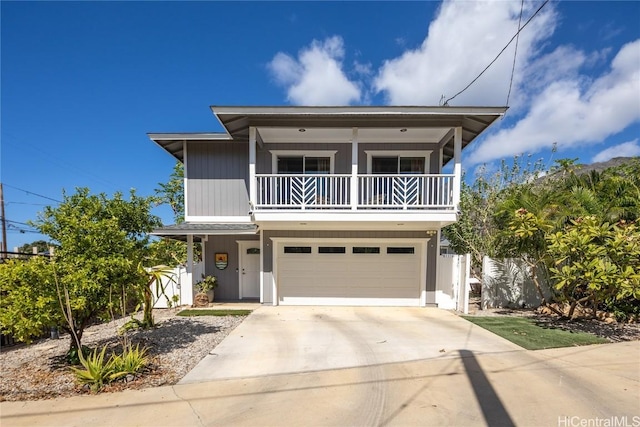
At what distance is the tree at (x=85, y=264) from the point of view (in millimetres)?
3926

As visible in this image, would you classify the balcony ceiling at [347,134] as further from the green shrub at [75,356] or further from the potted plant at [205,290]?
the green shrub at [75,356]

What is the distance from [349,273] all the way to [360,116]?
4897mm

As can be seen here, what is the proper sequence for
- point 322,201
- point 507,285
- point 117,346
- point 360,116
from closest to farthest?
1. point 117,346
2. point 360,116
3. point 322,201
4. point 507,285

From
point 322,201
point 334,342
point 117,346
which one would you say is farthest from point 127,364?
point 322,201

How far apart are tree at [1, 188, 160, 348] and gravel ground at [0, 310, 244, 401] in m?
0.70

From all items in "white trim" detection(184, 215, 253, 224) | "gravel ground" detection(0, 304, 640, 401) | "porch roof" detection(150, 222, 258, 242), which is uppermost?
"white trim" detection(184, 215, 253, 224)

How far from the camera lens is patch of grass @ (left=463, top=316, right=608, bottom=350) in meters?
5.57

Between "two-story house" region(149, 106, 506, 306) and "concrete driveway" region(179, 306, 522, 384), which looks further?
"two-story house" region(149, 106, 506, 306)

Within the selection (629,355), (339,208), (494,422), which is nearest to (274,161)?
(339,208)

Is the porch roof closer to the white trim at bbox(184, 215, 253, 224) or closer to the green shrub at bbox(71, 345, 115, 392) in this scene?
the white trim at bbox(184, 215, 253, 224)

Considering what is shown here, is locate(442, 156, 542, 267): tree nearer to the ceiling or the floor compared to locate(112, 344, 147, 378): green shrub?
nearer to the ceiling

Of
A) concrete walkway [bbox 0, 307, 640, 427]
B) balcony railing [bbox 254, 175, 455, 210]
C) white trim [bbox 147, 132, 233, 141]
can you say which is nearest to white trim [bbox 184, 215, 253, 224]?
balcony railing [bbox 254, 175, 455, 210]

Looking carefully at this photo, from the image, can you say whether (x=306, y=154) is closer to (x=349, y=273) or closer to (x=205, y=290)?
(x=349, y=273)

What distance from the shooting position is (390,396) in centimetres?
360
